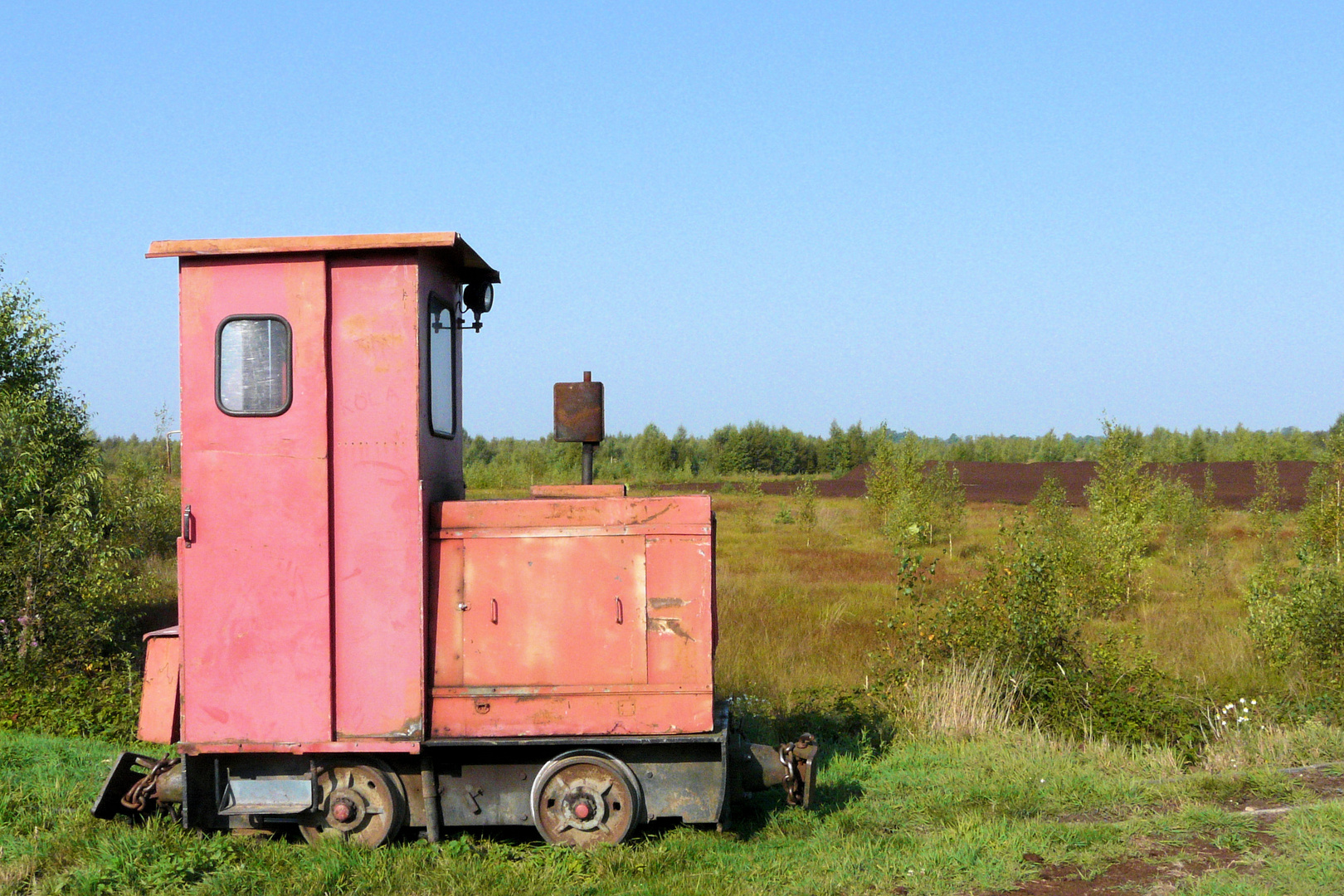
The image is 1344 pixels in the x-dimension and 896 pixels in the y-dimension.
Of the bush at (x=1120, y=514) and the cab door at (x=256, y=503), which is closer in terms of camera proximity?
the cab door at (x=256, y=503)

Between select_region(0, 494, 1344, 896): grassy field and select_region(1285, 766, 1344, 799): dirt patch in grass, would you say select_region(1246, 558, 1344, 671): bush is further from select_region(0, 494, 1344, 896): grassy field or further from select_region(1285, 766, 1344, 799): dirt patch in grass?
select_region(1285, 766, 1344, 799): dirt patch in grass

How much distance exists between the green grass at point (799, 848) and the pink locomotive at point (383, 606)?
10.4 inches

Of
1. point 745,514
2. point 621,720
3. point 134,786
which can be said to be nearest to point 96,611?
point 134,786

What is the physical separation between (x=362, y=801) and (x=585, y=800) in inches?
50.6

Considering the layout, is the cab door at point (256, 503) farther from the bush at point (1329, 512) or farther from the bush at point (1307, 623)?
the bush at point (1329, 512)

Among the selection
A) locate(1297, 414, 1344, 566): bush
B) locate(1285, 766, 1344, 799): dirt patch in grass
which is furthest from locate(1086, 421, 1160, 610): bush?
locate(1285, 766, 1344, 799): dirt patch in grass

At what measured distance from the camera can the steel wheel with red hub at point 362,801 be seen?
19.3ft

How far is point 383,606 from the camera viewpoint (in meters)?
5.81

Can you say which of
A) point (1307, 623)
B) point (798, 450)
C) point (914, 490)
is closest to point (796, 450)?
point (798, 450)

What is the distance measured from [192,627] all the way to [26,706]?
6.26m

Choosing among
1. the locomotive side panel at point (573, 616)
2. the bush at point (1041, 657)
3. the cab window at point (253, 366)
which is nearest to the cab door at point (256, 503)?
the cab window at point (253, 366)

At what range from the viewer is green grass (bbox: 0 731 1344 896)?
525 centimetres

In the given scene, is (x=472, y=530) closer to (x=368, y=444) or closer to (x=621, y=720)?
(x=368, y=444)

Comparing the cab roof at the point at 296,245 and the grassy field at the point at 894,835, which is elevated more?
the cab roof at the point at 296,245
